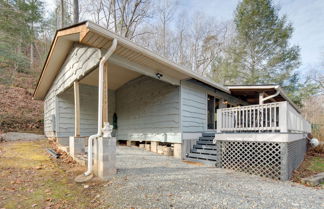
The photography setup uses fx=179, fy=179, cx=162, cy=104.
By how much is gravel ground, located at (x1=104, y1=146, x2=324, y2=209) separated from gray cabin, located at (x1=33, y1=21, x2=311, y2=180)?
1.17 metres

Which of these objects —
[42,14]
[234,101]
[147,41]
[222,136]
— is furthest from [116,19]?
→ [222,136]

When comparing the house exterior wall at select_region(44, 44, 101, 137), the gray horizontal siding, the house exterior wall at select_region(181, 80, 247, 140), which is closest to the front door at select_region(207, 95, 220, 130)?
the house exterior wall at select_region(181, 80, 247, 140)

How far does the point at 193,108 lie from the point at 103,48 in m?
4.41

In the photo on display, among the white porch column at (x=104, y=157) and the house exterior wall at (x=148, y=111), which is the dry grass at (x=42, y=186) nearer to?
the white porch column at (x=104, y=157)

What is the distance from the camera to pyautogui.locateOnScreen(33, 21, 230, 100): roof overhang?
12.7 ft

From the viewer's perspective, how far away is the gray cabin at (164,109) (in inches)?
186

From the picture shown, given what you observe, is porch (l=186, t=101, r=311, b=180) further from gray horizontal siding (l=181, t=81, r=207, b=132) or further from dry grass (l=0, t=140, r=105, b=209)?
dry grass (l=0, t=140, r=105, b=209)

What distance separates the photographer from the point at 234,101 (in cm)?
1059

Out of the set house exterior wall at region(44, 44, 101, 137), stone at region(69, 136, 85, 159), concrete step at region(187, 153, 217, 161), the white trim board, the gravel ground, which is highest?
house exterior wall at region(44, 44, 101, 137)

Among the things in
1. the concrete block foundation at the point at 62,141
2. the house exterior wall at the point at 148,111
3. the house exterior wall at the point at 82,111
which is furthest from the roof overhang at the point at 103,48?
the concrete block foundation at the point at 62,141

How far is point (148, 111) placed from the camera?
26.6 ft

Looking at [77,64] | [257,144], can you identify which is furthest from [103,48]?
[257,144]

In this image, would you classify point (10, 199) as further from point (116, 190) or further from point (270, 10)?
point (270, 10)

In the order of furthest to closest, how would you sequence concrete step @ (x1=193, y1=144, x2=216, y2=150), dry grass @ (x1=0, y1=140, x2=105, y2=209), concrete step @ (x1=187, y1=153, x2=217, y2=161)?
concrete step @ (x1=193, y1=144, x2=216, y2=150), concrete step @ (x1=187, y1=153, x2=217, y2=161), dry grass @ (x1=0, y1=140, x2=105, y2=209)
